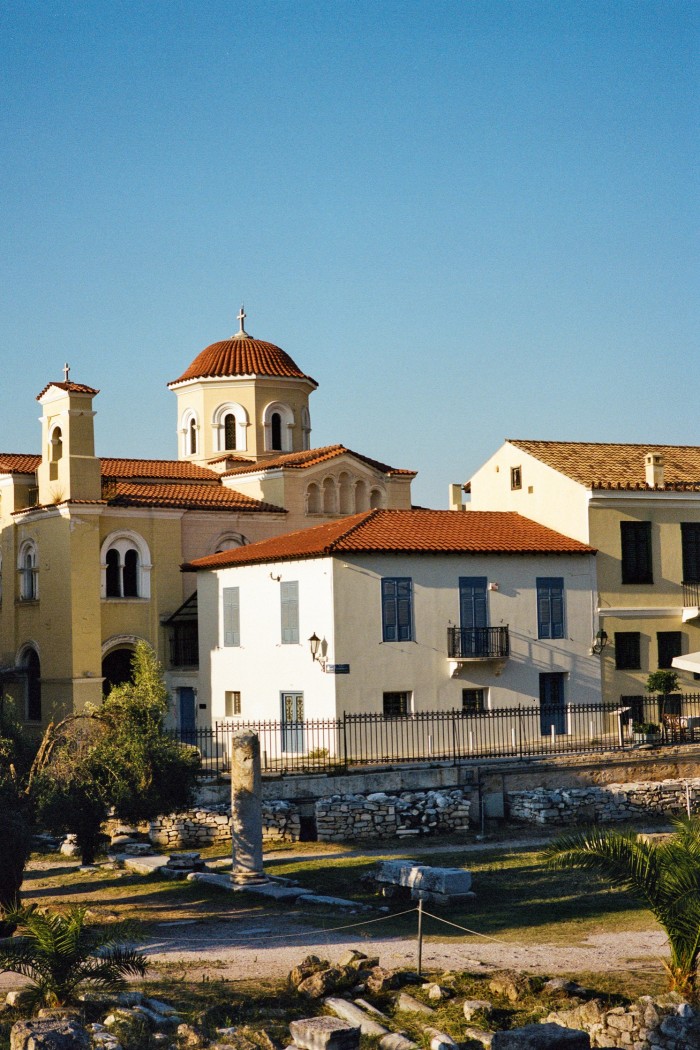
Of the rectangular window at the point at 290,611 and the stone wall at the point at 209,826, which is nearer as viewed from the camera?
the stone wall at the point at 209,826

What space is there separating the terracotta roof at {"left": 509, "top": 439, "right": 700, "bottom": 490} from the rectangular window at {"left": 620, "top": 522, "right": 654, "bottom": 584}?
1182mm

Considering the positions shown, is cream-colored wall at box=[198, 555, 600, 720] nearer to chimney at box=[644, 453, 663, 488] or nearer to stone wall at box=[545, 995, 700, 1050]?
chimney at box=[644, 453, 663, 488]

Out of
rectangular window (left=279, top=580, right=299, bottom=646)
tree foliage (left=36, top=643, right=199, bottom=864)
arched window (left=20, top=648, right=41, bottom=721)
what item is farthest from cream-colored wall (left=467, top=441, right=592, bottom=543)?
tree foliage (left=36, top=643, right=199, bottom=864)

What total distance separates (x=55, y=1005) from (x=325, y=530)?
22.0m

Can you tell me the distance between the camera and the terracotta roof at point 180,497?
4259 cm

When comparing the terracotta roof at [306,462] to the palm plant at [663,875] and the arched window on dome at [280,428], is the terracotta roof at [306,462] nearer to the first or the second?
the arched window on dome at [280,428]

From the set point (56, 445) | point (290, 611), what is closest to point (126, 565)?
point (56, 445)

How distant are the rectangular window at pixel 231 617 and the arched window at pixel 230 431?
12619 mm

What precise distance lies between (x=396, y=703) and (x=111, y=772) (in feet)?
34.1

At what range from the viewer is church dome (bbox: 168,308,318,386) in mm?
49938

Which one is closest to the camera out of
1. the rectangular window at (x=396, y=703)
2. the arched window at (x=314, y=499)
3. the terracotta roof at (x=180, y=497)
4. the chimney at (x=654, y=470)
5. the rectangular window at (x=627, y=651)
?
the rectangular window at (x=396, y=703)

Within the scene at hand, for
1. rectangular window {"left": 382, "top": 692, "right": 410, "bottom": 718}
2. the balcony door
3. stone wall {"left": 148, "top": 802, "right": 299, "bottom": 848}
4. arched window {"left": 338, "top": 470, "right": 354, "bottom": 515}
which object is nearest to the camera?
stone wall {"left": 148, "top": 802, "right": 299, "bottom": 848}

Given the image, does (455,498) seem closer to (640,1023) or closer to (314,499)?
(314,499)

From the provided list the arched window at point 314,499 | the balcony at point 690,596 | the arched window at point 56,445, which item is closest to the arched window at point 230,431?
the arched window at point 314,499
